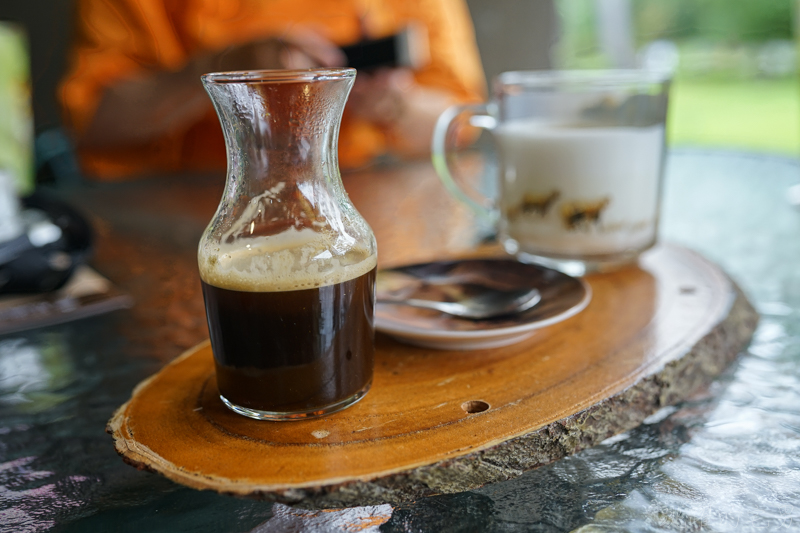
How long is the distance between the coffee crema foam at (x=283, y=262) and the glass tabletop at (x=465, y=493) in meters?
0.14

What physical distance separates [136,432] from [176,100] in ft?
4.78

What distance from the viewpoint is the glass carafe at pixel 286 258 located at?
0.42 m

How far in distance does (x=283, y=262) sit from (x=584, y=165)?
1.33 feet

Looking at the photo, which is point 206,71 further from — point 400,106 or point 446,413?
point 446,413

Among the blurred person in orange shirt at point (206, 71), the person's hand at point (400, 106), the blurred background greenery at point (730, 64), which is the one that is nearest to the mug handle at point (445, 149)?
the blurred person in orange shirt at point (206, 71)

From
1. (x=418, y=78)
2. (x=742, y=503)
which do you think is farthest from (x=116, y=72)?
(x=742, y=503)

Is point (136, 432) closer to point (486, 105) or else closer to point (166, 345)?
point (166, 345)

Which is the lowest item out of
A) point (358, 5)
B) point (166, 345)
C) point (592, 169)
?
point (166, 345)

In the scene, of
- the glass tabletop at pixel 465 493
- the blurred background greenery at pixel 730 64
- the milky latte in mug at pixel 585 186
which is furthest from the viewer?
the blurred background greenery at pixel 730 64

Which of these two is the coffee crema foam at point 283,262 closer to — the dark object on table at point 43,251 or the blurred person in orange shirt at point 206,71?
the dark object on table at point 43,251

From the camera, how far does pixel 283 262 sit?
42 cm

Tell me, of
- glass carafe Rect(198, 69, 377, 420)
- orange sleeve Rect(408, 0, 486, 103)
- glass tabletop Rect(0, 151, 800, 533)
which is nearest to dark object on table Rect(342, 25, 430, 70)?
glass tabletop Rect(0, 151, 800, 533)

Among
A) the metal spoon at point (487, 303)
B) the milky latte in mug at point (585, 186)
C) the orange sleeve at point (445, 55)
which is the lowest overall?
the metal spoon at point (487, 303)

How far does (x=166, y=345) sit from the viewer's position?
651 millimetres
